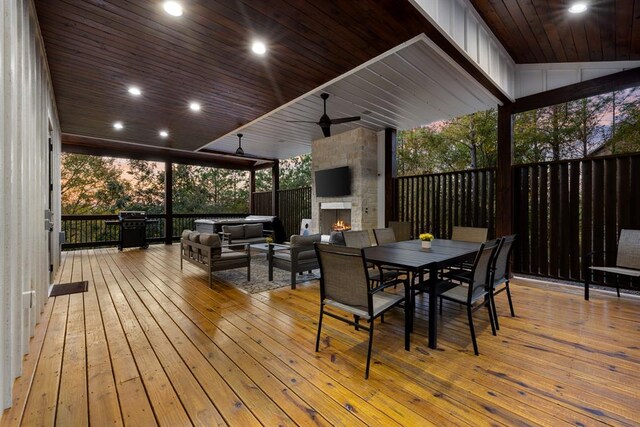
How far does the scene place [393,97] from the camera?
4.55 metres

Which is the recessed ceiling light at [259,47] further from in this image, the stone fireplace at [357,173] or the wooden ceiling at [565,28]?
the stone fireplace at [357,173]

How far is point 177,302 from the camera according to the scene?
3.45 m

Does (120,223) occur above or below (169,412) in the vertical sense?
above

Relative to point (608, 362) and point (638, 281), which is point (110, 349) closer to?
point (608, 362)

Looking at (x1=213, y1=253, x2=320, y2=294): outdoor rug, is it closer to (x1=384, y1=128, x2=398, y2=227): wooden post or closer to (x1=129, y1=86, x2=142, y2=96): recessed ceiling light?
(x1=384, y1=128, x2=398, y2=227): wooden post

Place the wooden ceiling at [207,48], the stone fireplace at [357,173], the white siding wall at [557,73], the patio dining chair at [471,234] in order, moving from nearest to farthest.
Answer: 1. the wooden ceiling at [207,48]
2. the white siding wall at [557,73]
3. the patio dining chair at [471,234]
4. the stone fireplace at [357,173]

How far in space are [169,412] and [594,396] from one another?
2562mm

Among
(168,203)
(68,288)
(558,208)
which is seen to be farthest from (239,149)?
(558,208)

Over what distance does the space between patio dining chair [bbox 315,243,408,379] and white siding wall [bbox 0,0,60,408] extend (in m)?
1.89

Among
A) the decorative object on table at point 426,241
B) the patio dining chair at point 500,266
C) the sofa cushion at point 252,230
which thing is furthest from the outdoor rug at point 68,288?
the patio dining chair at point 500,266

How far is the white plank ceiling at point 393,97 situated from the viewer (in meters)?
3.42

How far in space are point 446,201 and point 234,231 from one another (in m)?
4.66

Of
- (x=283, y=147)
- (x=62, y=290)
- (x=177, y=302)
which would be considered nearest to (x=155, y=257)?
(x=62, y=290)

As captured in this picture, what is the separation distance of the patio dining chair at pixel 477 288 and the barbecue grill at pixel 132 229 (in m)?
8.17
